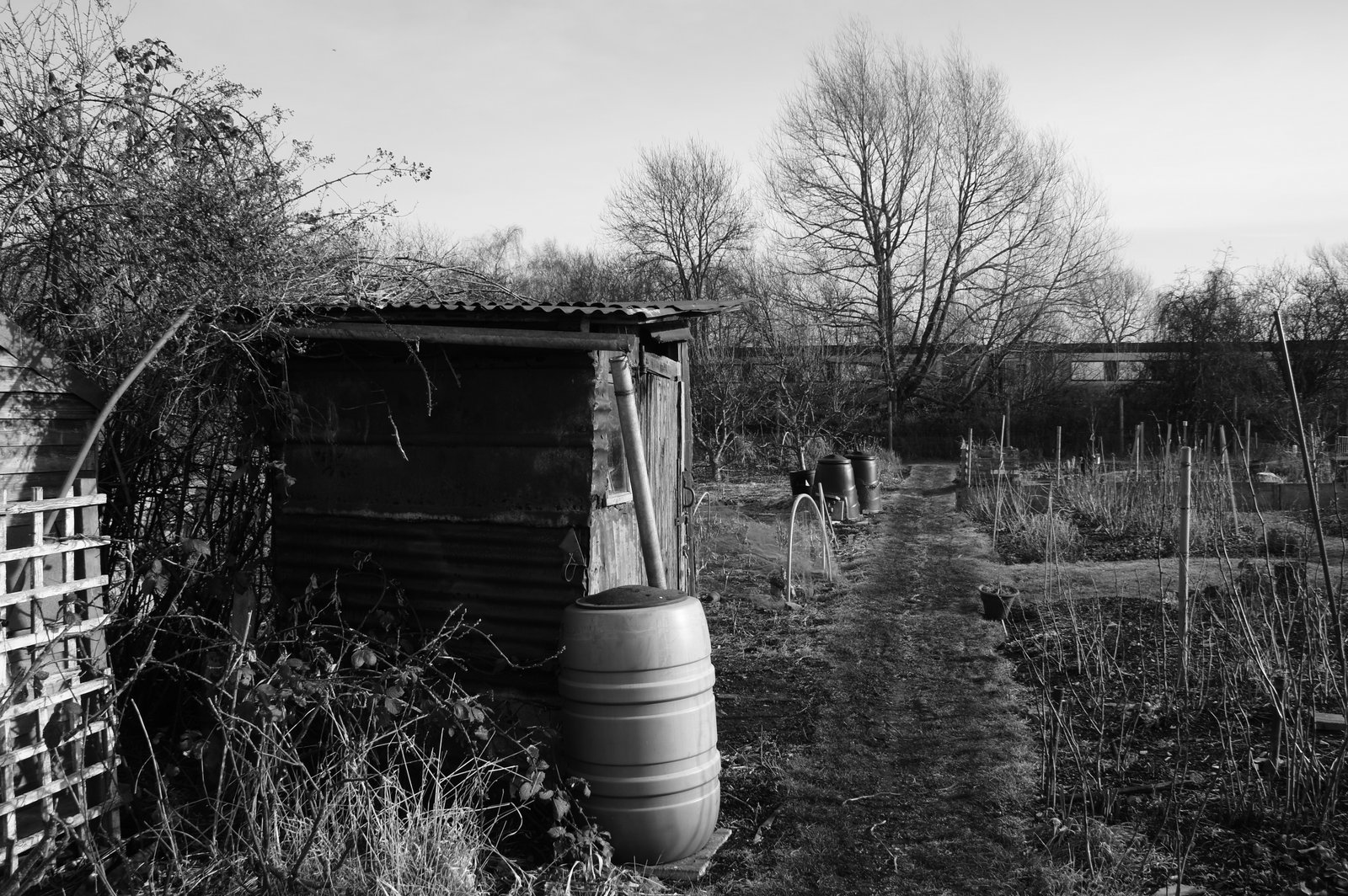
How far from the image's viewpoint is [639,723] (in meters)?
3.55

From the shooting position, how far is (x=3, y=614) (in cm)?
308

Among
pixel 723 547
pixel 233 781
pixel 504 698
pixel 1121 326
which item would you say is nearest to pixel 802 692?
pixel 504 698

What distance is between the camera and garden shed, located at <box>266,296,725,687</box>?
165 inches

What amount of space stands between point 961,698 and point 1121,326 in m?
34.9

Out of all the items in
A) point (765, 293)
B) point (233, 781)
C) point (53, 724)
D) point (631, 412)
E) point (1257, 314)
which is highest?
point (765, 293)

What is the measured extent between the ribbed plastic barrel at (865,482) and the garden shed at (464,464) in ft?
33.1

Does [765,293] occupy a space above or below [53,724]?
above

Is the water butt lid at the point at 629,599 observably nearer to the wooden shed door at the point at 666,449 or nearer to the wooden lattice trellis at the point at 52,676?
the wooden shed door at the point at 666,449

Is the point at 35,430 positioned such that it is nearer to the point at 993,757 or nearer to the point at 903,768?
the point at 903,768

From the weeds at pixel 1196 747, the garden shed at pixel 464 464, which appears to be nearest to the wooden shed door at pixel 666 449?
the garden shed at pixel 464 464

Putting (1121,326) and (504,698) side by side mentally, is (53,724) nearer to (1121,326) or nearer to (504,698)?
(504,698)

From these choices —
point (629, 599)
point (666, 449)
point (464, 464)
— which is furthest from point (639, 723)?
point (666, 449)

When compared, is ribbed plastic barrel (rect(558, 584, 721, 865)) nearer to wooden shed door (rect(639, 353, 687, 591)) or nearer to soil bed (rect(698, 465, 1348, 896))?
soil bed (rect(698, 465, 1348, 896))

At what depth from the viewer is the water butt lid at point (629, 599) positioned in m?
3.66
